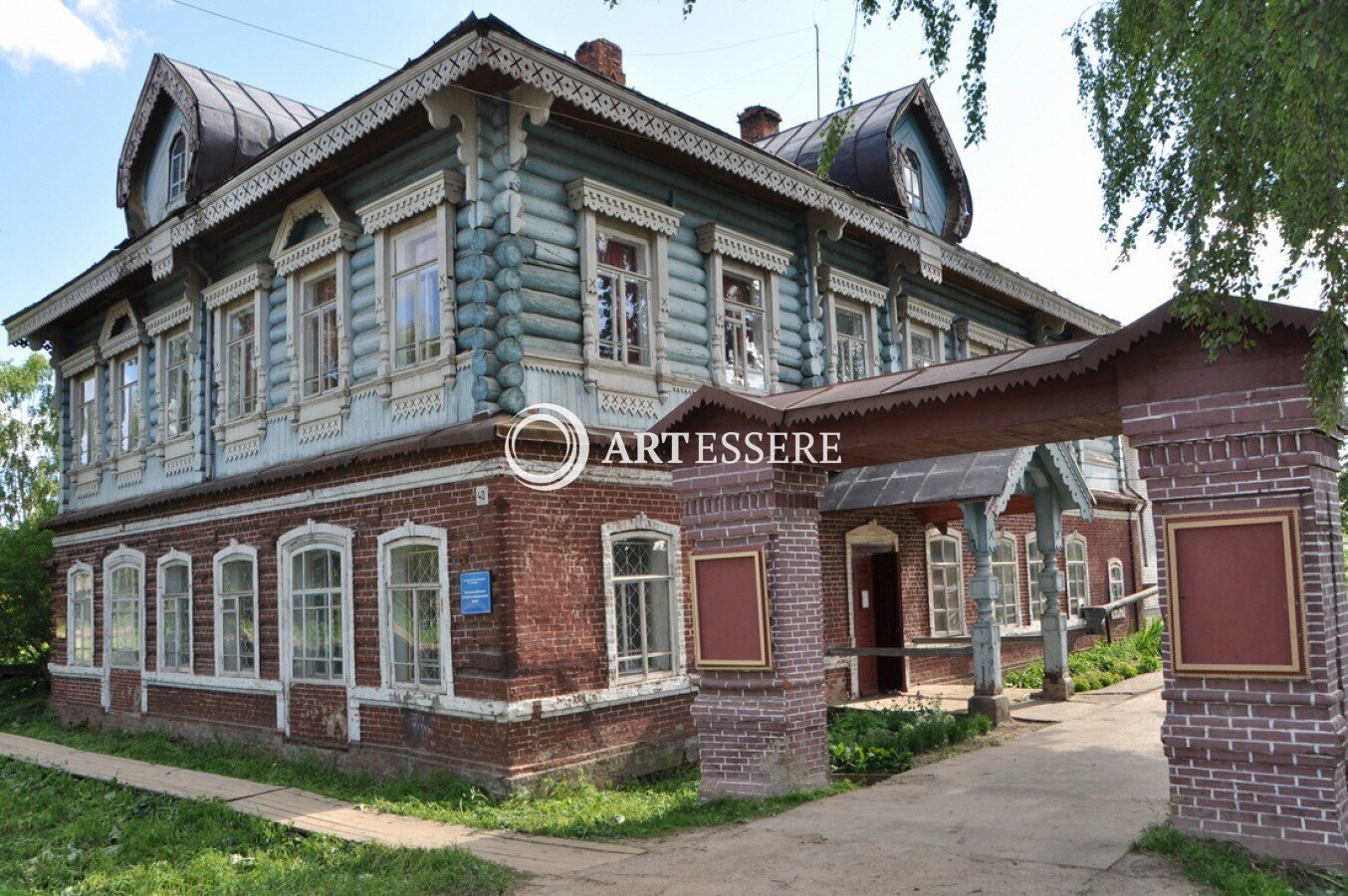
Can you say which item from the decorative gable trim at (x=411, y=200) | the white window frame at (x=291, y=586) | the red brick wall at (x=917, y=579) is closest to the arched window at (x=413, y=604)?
the white window frame at (x=291, y=586)

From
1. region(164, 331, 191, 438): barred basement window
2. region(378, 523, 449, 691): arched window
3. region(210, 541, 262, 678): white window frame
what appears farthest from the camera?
region(164, 331, 191, 438): barred basement window

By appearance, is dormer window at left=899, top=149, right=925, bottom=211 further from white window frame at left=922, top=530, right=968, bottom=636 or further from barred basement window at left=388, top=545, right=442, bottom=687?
barred basement window at left=388, top=545, right=442, bottom=687

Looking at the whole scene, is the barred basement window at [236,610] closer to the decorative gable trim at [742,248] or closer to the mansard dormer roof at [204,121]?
the mansard dormer roof at [204,121]

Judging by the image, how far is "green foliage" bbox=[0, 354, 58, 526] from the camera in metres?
33.7

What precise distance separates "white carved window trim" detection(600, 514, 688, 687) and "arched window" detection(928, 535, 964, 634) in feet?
18.9

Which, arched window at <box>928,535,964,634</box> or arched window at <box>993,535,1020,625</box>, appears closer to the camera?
arched window at <box>928,535,964,634</box>

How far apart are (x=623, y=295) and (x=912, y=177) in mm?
7843

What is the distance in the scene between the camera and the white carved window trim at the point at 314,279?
11.8m

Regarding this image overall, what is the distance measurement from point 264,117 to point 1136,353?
541 inches

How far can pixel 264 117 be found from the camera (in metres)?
16.1

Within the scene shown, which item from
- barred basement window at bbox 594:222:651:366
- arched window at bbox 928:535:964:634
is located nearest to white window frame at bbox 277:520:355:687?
barred basement window at bbox 594:222:651:366

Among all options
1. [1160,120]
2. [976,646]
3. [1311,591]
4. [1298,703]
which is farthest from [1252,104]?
[976,646]

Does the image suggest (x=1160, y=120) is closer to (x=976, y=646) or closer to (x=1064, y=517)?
(x=976, y=646)
